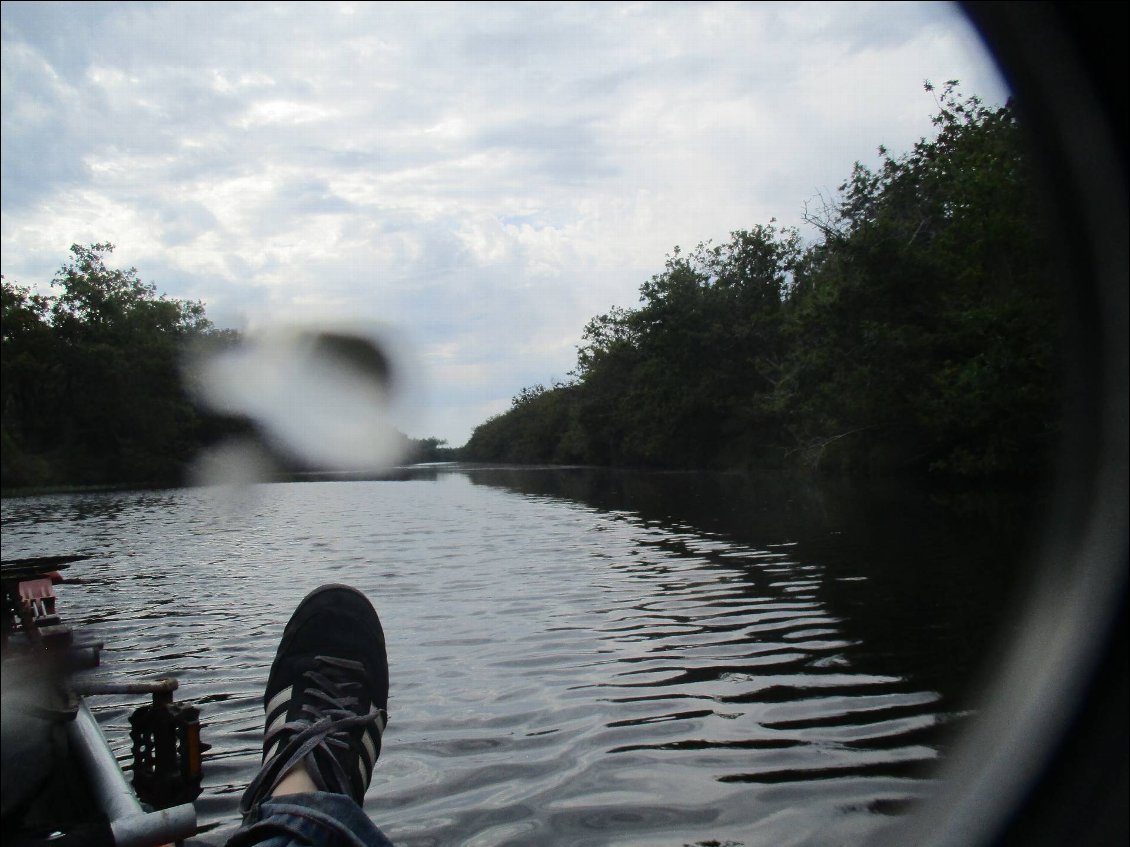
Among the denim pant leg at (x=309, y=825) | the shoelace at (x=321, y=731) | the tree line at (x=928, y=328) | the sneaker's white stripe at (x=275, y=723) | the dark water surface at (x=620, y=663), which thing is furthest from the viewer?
the tree line at (x=928, y=328)

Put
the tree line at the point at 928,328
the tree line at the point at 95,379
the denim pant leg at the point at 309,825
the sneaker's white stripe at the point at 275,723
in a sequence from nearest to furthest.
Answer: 1. the denim pant leg at the point at 309,825
2. the sneaker's white stripe at the point at 275,723
3. the tree line at the point at 928,328
4. the tree line at the point at 95,379

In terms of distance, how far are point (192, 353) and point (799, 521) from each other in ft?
146

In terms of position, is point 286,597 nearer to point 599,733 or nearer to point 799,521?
point 599,733

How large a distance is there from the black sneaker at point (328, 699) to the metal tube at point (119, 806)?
0.73 feet

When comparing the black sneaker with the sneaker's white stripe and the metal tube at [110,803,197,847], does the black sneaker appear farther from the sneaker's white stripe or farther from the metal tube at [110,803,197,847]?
the metal tube at [110,803,197,847]

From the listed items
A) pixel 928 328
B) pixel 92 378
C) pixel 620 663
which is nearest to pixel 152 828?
pixel 620 663

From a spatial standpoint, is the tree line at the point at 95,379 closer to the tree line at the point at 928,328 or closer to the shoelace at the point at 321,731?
the tree line at the point at 928,328

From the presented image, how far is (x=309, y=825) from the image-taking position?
1.55m

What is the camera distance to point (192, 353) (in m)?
48.3

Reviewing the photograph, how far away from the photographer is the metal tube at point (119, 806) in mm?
1596

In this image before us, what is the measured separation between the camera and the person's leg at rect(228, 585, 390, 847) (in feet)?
5.12

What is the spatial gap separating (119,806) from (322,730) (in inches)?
18.8

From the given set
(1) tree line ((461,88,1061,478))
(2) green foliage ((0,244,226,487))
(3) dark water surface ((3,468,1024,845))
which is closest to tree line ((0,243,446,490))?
(2) green foliage ((0,244,226,487))

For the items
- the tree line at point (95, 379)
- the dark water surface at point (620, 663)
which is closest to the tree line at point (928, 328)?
the dark water surface at point (620, 663)
